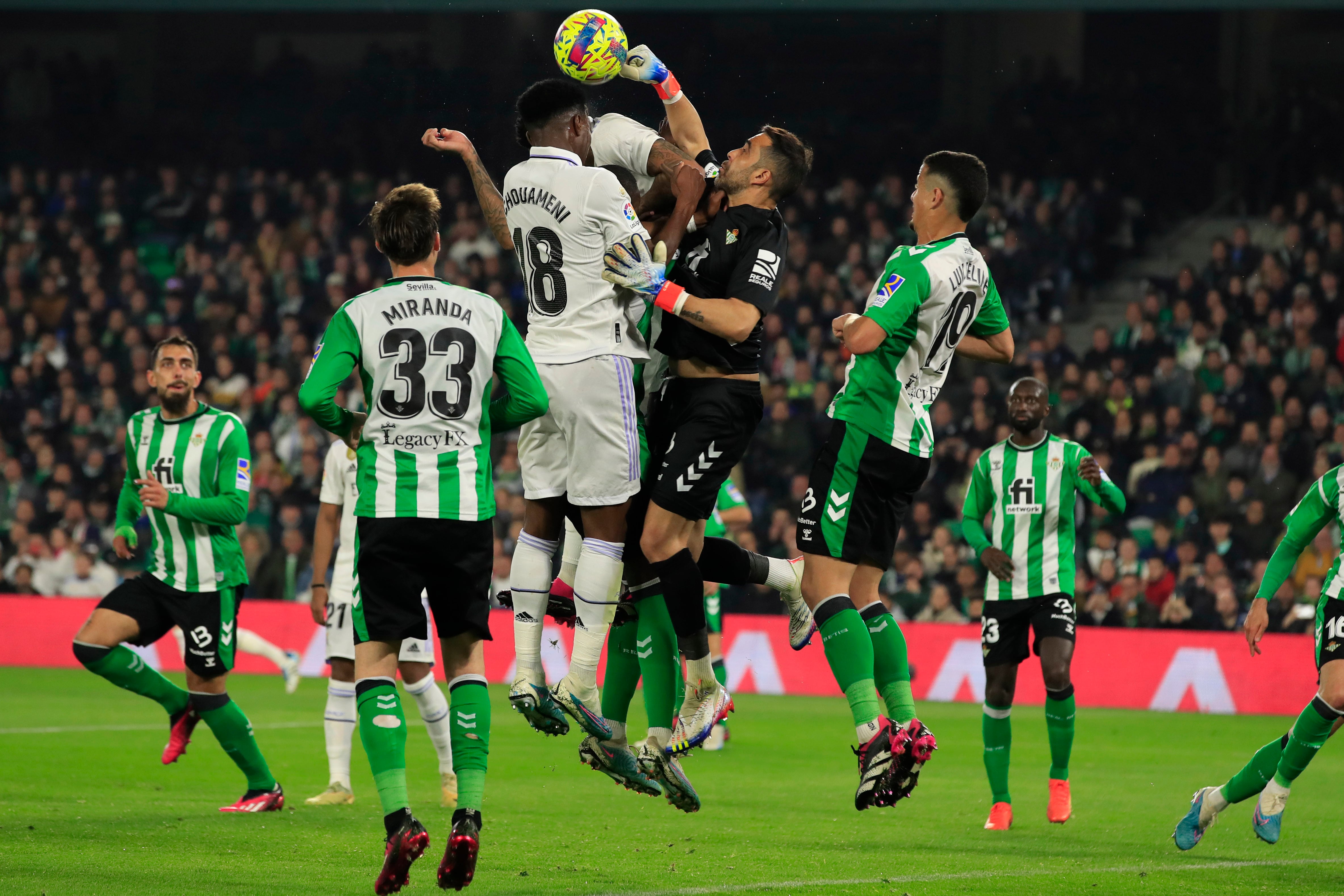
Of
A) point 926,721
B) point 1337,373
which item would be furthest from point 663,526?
point 1337,373

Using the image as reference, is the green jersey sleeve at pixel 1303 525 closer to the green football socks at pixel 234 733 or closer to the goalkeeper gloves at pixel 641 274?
the goalkeeper gloves at pixel 641 274

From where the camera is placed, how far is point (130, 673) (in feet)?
28.9

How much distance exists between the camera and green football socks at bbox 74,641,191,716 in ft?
28.3

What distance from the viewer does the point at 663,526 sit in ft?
21.1

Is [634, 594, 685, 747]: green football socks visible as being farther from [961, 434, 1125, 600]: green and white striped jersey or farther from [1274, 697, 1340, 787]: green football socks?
[961, 434, 1125, 600]: green and white striped jersey

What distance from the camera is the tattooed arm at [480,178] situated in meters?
6.61

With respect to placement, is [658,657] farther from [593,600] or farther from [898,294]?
[898,294]

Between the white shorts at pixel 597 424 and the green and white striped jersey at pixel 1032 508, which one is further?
the green and white striped jersey at pixel 1032 508

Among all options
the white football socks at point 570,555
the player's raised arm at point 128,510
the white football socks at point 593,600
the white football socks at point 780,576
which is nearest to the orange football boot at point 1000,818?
the white football socks at point 780,576

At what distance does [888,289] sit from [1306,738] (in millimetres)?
2889

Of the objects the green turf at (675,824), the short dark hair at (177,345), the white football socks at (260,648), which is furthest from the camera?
the white football socks at (260,648)

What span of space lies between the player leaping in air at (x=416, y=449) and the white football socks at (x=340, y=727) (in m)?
3.27

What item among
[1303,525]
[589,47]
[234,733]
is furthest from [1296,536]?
[234,733]

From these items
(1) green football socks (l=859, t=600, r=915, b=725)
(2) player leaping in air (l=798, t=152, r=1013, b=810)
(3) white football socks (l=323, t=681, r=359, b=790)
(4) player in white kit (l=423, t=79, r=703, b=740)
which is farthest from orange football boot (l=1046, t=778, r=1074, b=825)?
(3) white football socks (l=323, t=681, r=359, b=790)
